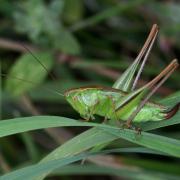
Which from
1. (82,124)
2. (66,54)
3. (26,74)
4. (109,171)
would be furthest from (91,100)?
(66,54)

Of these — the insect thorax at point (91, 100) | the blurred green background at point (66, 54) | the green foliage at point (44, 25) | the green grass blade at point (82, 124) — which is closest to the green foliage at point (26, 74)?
the blurred green background at point (66, 54)

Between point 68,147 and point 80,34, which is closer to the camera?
point 68,147

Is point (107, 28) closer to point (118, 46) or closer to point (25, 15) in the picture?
point (118, 46)

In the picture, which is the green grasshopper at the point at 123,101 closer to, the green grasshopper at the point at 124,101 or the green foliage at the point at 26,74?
the green grasshopper at the point at 124,101

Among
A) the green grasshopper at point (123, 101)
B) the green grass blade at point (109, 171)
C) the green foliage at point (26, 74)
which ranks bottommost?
the green grass blade at point (109, 171)

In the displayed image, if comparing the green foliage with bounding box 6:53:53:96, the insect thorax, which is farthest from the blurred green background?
the insect thorax

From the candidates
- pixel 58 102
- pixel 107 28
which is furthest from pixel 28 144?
pixel 107 28

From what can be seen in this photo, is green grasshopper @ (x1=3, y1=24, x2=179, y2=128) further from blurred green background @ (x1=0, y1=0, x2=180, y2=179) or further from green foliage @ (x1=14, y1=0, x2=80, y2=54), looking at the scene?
green foliage @ (x1=14, y1=0, x2=80, y2=54)
